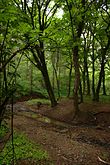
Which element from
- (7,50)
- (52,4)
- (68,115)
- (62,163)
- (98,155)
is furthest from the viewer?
(52,4)

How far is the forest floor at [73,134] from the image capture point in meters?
9.30

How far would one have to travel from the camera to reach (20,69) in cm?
3897

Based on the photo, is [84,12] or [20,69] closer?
[84,12]

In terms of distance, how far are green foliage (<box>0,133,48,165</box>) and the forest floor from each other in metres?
0.31

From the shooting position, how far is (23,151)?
889cm

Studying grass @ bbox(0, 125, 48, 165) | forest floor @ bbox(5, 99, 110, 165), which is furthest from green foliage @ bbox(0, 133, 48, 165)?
forest floor @ bbox(5, 99, 110, 165)

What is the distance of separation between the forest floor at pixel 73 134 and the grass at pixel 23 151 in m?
0.29

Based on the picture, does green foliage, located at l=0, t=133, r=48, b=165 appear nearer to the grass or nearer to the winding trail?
the grass

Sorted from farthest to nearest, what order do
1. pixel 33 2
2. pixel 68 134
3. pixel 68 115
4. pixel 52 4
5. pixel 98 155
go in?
pixel 52 4 < pixel 33 2 < pixel 68 115 < pixel 68 134 < pixel 98 155

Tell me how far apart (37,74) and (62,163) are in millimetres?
29003

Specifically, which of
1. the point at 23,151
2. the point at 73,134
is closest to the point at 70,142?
the point at 73,134

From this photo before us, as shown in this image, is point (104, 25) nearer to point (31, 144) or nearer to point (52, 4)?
point (52, 4)

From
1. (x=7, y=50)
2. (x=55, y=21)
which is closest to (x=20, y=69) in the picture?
(x=55, y=21)

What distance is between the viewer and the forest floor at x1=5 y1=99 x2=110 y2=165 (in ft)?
30.5
